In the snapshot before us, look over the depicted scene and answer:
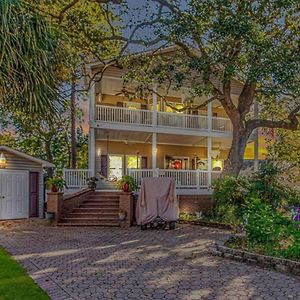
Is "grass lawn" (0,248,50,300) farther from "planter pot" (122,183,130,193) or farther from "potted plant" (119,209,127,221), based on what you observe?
"planter pot" (122,183,130,193)

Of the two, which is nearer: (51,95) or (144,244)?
(51,95)

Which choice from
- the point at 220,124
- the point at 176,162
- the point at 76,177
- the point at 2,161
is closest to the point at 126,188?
the point at 76,177

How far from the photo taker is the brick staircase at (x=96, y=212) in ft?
52.3

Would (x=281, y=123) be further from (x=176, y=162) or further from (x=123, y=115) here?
(x=123, y=115)

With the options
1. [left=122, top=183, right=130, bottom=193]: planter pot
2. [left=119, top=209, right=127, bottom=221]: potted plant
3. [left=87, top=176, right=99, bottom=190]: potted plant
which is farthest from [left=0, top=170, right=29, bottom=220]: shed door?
[left=119, top=209, right=127, bottom=221]: potted plant

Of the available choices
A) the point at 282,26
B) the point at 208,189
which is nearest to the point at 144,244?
the point at 208,189

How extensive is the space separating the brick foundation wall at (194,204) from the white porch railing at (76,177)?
4984mm

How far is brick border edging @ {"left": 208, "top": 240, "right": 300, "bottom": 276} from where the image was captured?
26.1ft

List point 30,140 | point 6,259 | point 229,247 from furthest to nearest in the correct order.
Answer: point 30,140, point 229,247, point 6,259

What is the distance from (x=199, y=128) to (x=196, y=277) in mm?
14961

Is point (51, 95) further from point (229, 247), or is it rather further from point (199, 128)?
point (199, 128)

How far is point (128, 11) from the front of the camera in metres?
16.6

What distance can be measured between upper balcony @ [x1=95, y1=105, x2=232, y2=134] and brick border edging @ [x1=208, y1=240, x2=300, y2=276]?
11373 mm

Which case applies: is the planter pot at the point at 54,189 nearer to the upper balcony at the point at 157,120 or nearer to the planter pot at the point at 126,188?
the planter pot at the point at 126,188
